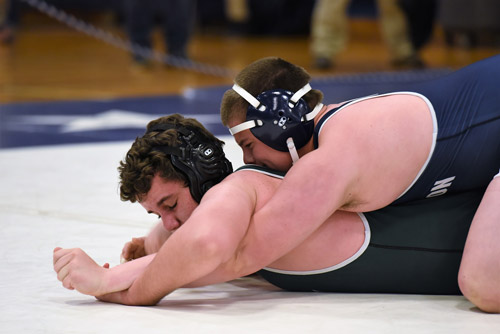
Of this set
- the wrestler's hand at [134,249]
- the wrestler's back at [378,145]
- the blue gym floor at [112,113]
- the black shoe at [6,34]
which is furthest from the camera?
the black shoe at [6,34]

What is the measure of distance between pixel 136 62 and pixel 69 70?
60cm

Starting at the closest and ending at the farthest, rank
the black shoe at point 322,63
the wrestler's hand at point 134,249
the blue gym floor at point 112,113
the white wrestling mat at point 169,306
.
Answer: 1. the white wrestling mat at point 169,306
2. the wrestler's hand at point 134,249
3. the blue gym floor at point 112,113
4. the black shoe at point 322,63

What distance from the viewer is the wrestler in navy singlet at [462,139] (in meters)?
1.72

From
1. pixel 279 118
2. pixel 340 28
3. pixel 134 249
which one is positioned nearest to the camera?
pixel 279 118

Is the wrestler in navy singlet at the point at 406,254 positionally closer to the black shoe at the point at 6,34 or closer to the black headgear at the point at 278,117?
the black headgear at the point at 278,117

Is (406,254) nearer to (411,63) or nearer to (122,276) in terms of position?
(122,276)

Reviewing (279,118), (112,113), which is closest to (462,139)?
(279,118)

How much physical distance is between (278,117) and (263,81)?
0.09 metres

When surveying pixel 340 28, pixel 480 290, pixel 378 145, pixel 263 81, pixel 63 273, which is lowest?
pixel 480 290

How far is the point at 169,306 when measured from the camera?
1.68 meters

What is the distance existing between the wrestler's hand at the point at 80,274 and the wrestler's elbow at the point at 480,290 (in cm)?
70

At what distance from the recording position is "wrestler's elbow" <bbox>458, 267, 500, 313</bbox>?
5.24ft

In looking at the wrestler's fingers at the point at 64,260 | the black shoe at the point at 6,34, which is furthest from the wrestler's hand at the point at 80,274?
the black shoe at the point at 6,34

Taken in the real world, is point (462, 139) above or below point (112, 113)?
below
